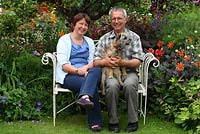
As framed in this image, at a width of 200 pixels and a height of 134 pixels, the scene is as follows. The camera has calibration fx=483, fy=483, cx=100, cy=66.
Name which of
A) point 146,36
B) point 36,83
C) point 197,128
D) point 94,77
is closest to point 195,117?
point 197,128

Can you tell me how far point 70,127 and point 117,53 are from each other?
1.05 m

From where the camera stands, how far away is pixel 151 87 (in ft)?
20.3

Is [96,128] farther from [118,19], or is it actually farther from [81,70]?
[118,19]

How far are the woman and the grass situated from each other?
25cm

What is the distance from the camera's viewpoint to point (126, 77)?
18.8 feet

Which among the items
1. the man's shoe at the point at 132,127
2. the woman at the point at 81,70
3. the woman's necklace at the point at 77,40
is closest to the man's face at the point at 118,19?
the woman at the point at 81,70

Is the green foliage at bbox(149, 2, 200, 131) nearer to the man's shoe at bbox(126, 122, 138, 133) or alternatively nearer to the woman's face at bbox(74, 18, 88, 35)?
the man's shoe at bbox(126, 122, 138, 133)

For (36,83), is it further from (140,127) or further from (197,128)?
(197,128)

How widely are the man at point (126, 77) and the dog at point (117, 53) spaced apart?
0.05 metres

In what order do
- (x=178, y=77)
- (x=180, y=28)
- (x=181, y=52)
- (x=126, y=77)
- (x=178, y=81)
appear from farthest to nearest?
(x=180, y=28), (x=181, y=52), (x=178, y=77), (x=178, y=81), (x=126, y=77)

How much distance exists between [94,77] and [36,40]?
1.74 meters

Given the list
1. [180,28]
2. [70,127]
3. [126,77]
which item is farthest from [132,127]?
[180,28]

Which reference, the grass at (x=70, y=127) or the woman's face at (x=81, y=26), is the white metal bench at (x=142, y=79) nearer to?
the grass at (x=70, y=127)

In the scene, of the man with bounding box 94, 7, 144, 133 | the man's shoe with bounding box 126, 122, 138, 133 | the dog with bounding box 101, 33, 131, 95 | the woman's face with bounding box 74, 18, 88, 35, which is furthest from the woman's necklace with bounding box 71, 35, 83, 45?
the man's shoe with bounding box 126, 122, 138, 133
